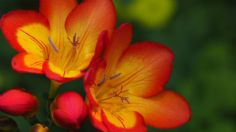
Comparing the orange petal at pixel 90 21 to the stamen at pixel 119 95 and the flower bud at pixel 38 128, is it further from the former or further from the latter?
the flower bud at pixel 38 128

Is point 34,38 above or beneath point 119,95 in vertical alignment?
above

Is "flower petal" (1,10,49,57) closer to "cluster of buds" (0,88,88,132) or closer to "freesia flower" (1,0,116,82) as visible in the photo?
"freesia flower" (1,0,116,82)

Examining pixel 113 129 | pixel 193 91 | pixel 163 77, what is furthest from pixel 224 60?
pixel 113 129

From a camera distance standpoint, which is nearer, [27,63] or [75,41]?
[27,63]

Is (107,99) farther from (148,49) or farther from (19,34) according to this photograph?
(19,34)

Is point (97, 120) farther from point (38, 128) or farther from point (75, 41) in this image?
point (75, 41)

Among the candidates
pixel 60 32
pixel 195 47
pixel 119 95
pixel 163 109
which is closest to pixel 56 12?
pixel 60 32
